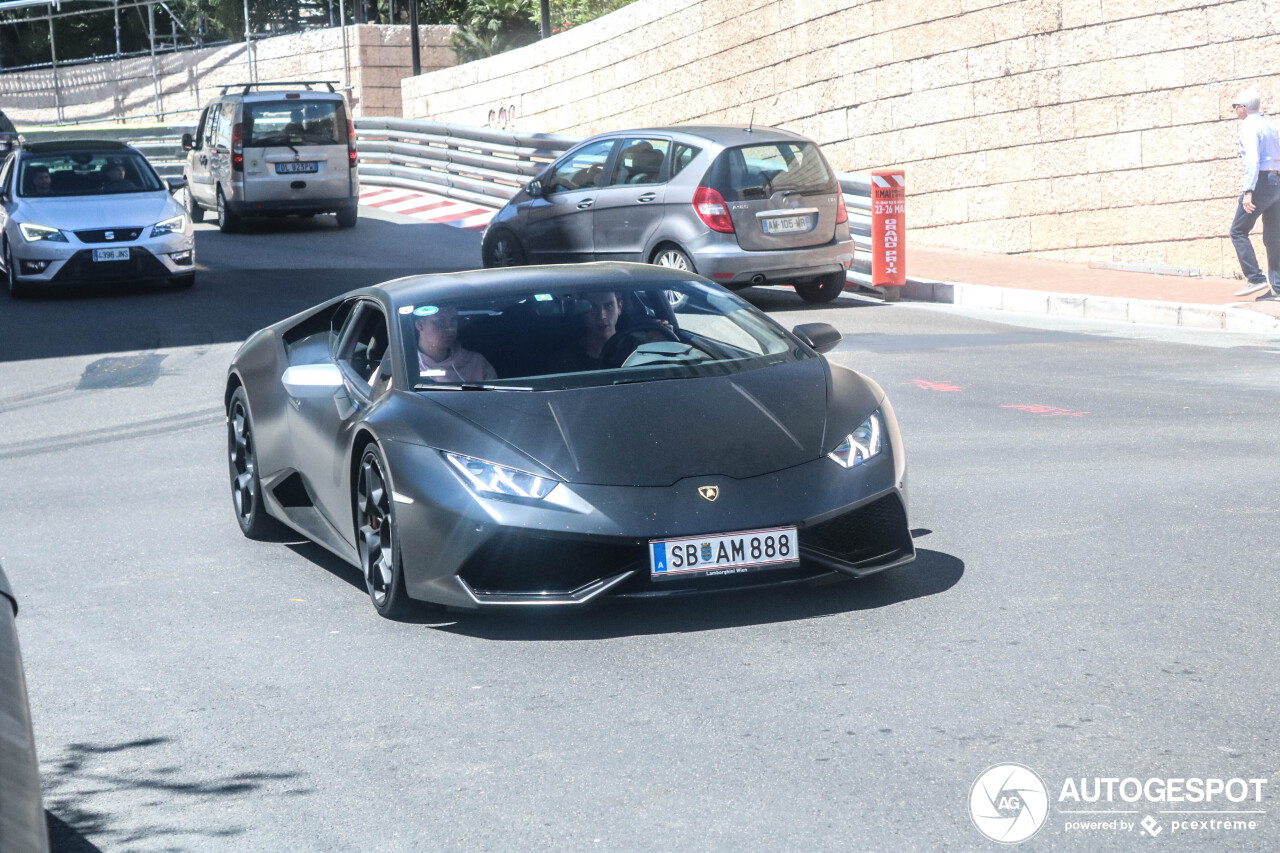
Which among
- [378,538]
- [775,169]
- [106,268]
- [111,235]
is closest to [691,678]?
[378,538]

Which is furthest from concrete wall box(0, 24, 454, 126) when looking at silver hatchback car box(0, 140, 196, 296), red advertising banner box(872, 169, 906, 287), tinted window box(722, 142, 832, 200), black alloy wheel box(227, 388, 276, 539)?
black alloy wheel box(227, 388, 276, 539)

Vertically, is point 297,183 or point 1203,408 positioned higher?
point 297,183

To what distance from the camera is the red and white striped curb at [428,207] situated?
23.1m

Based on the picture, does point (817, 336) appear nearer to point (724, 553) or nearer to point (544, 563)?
point (724, 553)

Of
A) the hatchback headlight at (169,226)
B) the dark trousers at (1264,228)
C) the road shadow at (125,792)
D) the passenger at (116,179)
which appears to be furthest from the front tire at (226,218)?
the road shadow at (125,792)

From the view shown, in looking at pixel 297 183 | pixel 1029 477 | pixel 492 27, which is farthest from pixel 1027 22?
pixel 492 27

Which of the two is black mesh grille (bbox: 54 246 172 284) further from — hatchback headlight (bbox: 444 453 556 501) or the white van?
hatchback headlight (bbox: 444 453 556 501)

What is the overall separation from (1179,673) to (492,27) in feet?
145

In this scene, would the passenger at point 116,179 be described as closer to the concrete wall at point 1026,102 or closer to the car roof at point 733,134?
the car roof at point 733,134

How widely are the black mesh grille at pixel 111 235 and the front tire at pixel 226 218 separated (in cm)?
590

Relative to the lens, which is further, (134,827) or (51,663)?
(51,663)

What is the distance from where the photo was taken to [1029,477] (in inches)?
312

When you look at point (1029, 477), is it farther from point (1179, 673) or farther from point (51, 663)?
point (51, 663)

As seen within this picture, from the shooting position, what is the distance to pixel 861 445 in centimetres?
579
